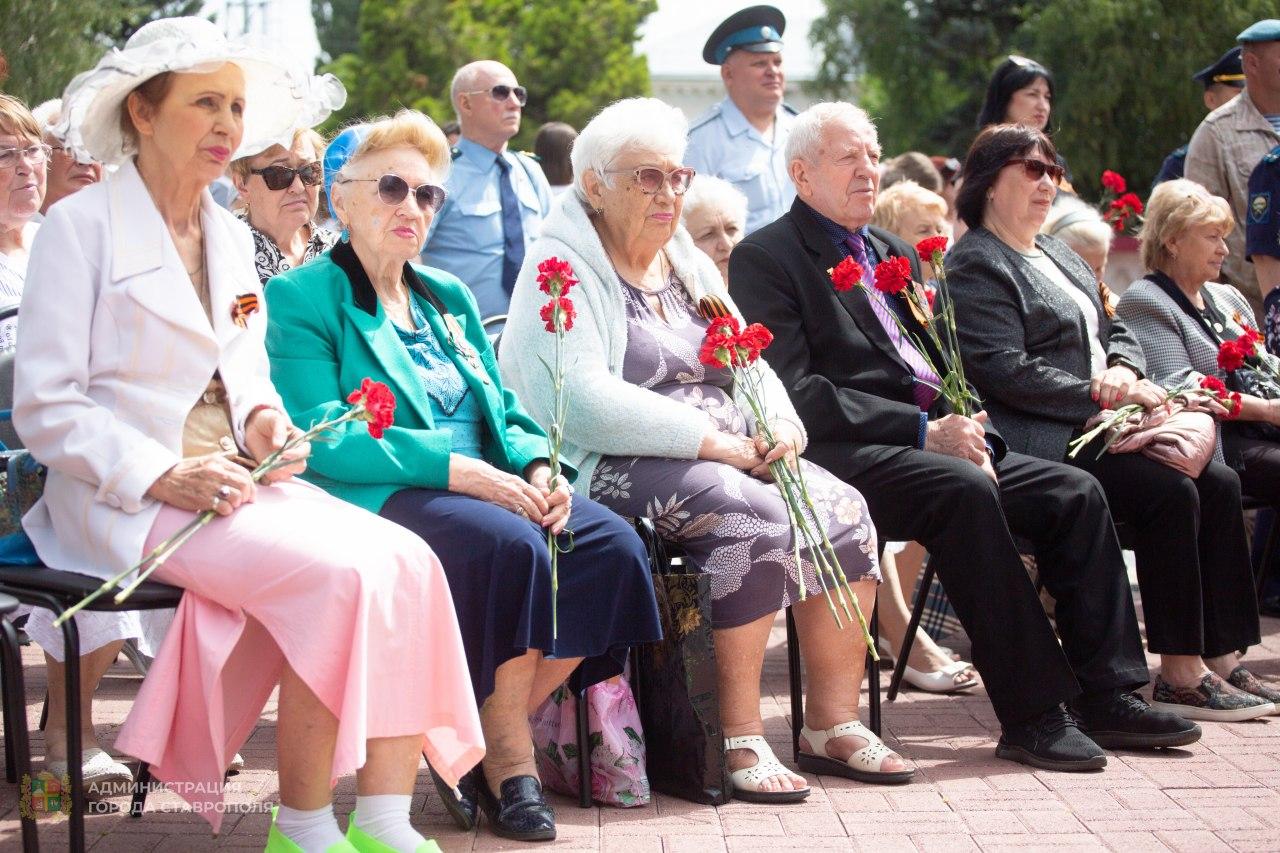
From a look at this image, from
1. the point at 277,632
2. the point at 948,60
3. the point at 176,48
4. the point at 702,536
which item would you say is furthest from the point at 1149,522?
the point at 948,60

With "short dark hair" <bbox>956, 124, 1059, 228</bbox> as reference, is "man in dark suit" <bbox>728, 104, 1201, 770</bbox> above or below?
below

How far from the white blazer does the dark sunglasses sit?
4.94ft

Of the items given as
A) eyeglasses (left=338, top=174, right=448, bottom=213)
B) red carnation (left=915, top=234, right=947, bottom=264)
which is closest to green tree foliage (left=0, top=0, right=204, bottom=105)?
eyeglasses (left=338, top=174, right=448, bottom=213)

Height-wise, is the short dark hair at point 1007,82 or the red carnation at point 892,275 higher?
the short dark hair at point 1007,82

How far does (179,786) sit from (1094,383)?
3.35 metres

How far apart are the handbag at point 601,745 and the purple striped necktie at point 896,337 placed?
4.85 ft

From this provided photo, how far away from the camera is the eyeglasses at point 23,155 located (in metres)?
4.71

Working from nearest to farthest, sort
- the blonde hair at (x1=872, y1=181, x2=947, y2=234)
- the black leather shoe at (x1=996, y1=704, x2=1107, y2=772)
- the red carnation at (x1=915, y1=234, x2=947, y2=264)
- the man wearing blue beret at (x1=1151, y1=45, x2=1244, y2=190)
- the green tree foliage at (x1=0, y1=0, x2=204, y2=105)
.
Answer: the black leather shoe at (x1=996, y1=704, x2=1107, y2=772) → the red carnation at (x1=915, y1=234, x2=947, y2=264) → the blonde hair at (x1=872, y1=181, x2=947, y2=234) → the man wearing blue beret at (x1=1151, y1=45, x2=1244, y2=190) → the green tree foliage at (x1=0, y1=0, x2=204, y2=105)

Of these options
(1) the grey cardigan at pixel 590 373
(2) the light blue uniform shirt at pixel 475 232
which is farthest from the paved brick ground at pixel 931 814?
(2) the light blue uniform shirt at pixel 475 232

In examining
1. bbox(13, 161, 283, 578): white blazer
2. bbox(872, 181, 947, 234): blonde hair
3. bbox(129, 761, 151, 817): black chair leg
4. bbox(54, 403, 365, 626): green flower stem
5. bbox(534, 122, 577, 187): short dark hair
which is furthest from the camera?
bbox(534, 122, 577, 187): short dark hair

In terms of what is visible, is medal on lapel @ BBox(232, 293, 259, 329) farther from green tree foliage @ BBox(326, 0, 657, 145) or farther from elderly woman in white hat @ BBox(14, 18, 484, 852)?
green tree foliage @ BBox(326, 0, 657, 145)

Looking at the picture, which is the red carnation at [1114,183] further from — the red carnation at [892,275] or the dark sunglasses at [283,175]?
the dark sunglasses at [283,175]

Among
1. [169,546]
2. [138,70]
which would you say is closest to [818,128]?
[138,70]

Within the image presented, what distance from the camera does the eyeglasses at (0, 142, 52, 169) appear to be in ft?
15.5
